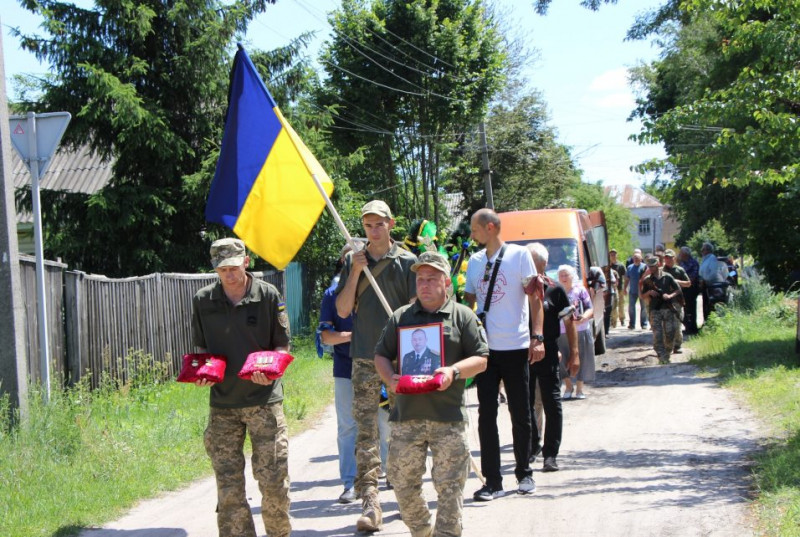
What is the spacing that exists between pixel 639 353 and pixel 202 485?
11.5 m

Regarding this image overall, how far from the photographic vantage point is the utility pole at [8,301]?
805 centimetres

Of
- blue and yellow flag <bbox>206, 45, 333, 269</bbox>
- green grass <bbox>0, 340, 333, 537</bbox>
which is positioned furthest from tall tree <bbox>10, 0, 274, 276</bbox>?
blue and yellow flag <bbox>206, 45, 333, 269</bbox>

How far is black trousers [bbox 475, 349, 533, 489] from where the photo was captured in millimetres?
6910

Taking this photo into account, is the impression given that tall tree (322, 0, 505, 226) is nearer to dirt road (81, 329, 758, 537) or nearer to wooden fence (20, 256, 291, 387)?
wooden fence (20, 256, 291, 387)

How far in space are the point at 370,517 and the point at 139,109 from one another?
11879 millimetres

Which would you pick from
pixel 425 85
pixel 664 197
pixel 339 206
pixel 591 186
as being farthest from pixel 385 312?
pixel 591 186

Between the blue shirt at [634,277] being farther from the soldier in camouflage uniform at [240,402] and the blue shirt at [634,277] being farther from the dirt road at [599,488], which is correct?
the soldier in camouflage uniform at [240,402]

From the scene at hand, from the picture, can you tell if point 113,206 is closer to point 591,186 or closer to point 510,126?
point 510,126

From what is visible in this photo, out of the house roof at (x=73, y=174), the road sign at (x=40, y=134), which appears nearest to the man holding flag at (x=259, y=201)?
the road sign at (x=40, y=134)

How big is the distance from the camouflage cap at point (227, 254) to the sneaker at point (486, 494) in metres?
2.80

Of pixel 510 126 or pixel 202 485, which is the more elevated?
→ pixel 510 126

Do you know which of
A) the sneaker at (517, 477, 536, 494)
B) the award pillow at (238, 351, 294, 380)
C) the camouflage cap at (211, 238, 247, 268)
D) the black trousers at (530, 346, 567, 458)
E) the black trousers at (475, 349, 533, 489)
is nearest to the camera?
the award pillow at (238, 351, 294, 380)

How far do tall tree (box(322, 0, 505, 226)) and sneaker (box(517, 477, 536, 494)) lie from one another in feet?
62.3

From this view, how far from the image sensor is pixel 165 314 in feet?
44.7
